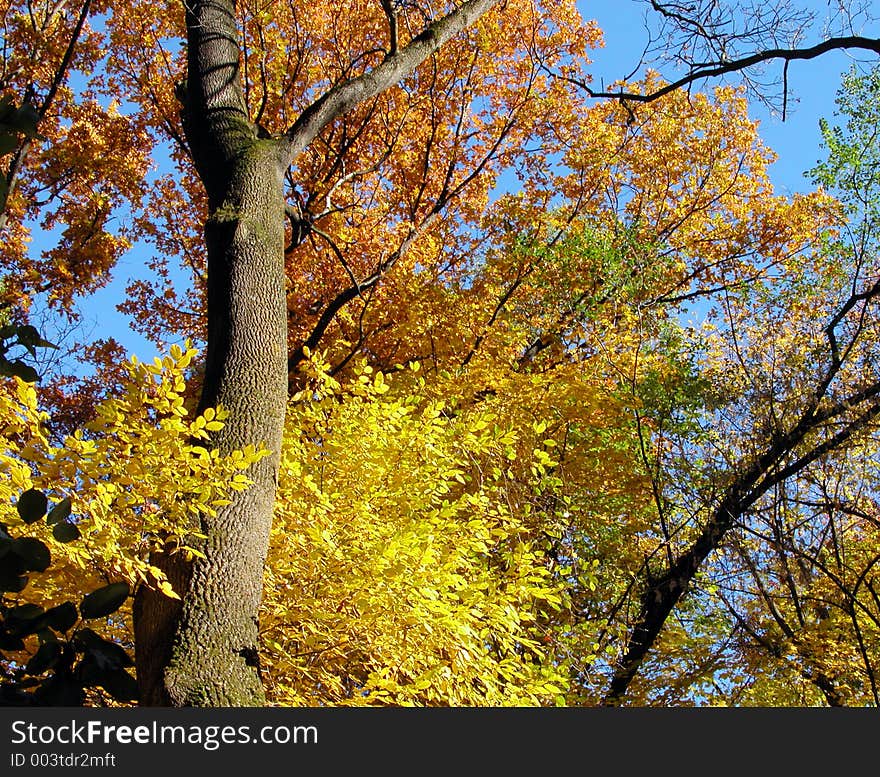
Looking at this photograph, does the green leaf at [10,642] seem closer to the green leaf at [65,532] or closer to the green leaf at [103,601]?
the green leaf at [103,601]

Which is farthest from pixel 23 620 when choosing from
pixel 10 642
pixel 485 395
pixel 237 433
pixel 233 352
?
pixel 485 395

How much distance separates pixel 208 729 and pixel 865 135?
749cm

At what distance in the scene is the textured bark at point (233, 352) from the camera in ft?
10.4

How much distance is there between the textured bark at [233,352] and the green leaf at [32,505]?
1597 millimetres

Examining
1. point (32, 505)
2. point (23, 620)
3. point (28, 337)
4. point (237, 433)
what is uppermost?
point (237, 433)

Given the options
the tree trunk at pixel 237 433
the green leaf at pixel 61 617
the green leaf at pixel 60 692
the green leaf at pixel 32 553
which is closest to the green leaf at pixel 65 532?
the green leaf at pixel 32 553

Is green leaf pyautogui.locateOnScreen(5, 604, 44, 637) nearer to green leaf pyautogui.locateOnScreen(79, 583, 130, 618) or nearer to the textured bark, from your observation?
green leaf pyautogui.locateOnScreen(79, 583, 130, 618)

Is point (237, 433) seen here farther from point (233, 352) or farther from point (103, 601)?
point (103, 601)

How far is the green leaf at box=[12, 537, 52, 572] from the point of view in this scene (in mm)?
1665

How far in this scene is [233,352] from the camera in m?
3.96

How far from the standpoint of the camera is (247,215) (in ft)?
14.3

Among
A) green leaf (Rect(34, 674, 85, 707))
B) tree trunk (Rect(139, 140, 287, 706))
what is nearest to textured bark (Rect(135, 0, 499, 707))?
tree trunk (Rect(139, 140, 287, 706))

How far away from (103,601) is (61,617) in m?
0.09

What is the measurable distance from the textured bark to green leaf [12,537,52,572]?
160 centimetres
